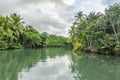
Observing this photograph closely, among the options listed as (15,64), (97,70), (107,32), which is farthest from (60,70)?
(107,32)

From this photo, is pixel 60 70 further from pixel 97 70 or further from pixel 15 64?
pixel 15 64

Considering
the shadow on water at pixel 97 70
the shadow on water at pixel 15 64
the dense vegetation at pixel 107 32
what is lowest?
the shadow on water at pixel 97 70

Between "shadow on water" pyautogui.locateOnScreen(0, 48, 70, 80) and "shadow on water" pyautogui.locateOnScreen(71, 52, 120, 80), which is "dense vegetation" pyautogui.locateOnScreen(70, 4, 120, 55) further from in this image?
"shadow on water" pyautogui.locateOnScreen(0, 48, 70, 80)

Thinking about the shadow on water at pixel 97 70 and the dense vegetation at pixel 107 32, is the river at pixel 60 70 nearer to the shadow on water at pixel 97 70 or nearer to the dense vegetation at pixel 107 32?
the shadow on water at pixel 97 70

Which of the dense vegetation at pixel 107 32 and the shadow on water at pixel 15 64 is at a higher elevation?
the dense vegetation at pixel 107 32

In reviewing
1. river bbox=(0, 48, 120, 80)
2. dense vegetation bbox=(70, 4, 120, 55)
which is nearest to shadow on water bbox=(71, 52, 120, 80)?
river bbox=(0, 48, 120, 80)

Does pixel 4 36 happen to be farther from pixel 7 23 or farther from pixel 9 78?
pixel 9 78

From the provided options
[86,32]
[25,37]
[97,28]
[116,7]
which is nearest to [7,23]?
[25,37]

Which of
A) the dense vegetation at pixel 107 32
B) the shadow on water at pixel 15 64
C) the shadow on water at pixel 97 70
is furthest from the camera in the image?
the dense vegetation at pixel 107 32

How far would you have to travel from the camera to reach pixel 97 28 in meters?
33.0

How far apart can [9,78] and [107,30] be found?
2241 cm

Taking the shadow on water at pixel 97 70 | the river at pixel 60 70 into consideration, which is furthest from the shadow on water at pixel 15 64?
the shadow on water at pixel 97 70

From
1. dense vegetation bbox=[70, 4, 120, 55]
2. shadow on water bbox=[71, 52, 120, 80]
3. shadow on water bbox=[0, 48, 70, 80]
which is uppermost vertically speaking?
dense vegetation bbox=[70, 4, 120, 55]

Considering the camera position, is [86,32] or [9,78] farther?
[86,32]
